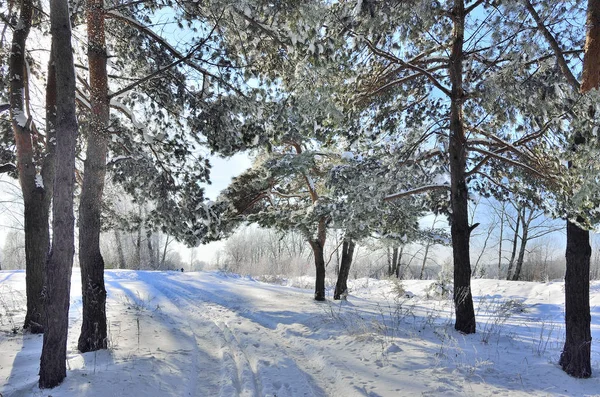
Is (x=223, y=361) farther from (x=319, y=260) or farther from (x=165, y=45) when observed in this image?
(x=319, y=260)

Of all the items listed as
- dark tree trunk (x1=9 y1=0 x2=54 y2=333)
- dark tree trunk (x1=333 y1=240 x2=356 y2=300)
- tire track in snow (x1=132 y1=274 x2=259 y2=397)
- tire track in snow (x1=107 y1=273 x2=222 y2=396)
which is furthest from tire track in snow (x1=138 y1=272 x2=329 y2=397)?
dark tree trunk (x1=333 y1=240 x2=356 y2=300)

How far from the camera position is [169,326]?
7219mm

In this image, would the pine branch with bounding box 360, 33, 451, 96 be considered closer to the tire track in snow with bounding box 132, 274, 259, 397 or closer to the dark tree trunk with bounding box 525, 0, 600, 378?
the dark tree trunk with bounding box 525, 0, 600, 378

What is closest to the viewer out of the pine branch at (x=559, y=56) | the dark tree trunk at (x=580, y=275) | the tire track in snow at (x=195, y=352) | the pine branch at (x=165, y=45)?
the tire track in snow at (x=195, y=352)

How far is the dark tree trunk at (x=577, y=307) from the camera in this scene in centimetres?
425

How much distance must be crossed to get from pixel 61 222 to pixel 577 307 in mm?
6430

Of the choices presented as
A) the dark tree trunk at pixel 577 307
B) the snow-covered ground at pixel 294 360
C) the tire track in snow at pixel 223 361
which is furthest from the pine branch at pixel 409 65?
the tire track in snow at pixel 223 361

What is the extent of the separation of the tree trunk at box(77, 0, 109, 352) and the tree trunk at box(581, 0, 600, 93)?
21.4 ft

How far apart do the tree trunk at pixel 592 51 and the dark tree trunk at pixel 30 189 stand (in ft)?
28.3

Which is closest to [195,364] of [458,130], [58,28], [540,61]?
[58,28]

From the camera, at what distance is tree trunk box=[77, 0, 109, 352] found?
16.8ft

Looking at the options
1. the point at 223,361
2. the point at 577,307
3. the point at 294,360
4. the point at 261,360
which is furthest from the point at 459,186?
the point at 223,361

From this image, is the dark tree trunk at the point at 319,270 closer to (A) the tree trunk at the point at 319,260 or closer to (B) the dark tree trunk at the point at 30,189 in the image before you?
(A) the tree trunk at the point at 319,260

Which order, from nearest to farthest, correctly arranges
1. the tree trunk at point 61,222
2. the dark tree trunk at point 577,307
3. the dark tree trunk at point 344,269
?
the tree trunk at point 61,222
the dark tree trunk at point 577,307
the dark tree trunk at point 344,269
